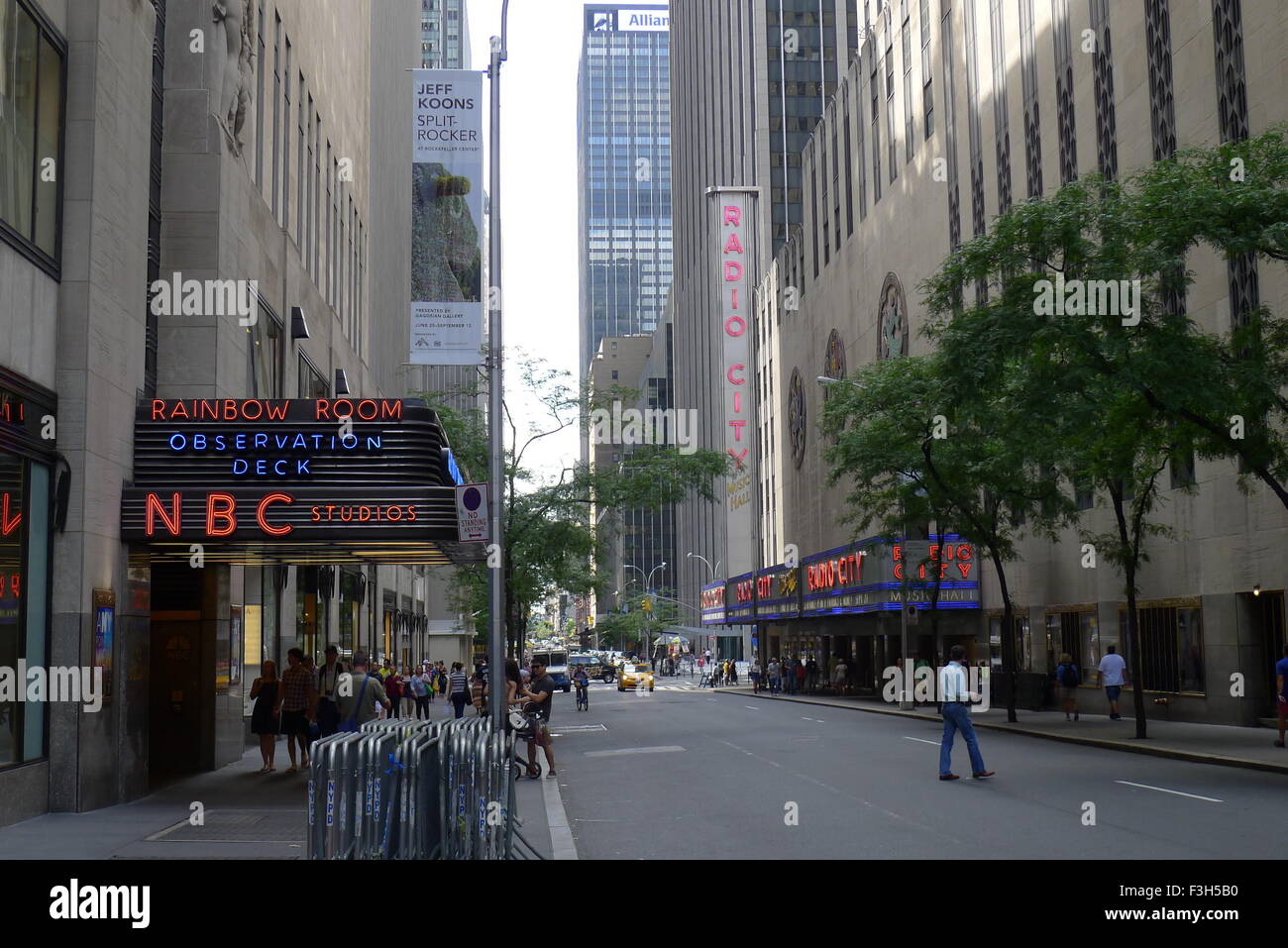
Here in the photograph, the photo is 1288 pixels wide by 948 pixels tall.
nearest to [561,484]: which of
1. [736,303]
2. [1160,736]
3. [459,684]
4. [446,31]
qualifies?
[459,684]

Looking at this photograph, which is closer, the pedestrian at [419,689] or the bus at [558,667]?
the pedestrian at [419,689]

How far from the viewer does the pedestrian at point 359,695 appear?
18531mm

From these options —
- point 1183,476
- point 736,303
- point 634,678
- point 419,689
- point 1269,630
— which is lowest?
point 634,678

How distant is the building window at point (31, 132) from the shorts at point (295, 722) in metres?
8.43

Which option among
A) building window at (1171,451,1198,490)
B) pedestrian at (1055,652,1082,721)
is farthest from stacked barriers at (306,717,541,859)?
pedestrian at (1055,652,1082,721)

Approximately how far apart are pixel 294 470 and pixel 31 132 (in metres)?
5.06

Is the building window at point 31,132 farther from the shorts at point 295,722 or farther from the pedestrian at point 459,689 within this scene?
the pedestrian at point 459,689

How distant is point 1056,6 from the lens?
Result: 37.3 meters

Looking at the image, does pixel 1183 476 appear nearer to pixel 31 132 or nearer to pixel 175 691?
pixel 175 691

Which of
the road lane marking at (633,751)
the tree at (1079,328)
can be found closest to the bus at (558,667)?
the road lane marking at (633,751)

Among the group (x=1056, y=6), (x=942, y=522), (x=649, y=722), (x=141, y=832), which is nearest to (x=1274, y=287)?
(x=942, y=522)

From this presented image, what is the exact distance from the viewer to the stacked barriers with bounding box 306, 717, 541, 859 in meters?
9.89

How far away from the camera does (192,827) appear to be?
14.3 metres
